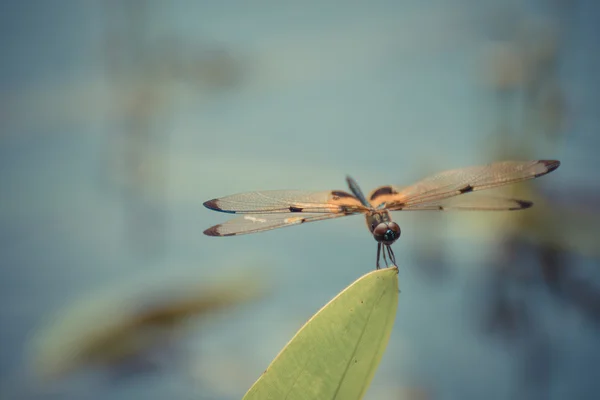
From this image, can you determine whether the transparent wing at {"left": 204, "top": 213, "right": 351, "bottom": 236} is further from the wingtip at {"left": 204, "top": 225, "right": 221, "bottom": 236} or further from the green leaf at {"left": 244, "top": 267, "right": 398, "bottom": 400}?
the green leaf at {"left": 244, "top": 267, "right": 398, "bottom": 400}

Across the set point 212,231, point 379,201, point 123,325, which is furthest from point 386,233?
point 123,325

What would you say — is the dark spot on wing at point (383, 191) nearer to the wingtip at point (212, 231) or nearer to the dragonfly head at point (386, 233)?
the dragonfly head at point (386, 233)

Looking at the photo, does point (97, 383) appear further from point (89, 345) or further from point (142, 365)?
point (89, 345)

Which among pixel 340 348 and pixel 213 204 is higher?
pixel 213 204

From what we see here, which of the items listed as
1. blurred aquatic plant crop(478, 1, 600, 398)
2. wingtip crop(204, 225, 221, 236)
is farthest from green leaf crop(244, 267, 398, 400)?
blurred aquatic plant crop(478, 1, 600, 398)

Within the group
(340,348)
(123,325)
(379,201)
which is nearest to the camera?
(340,348)

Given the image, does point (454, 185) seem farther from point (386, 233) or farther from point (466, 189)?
point (386, 233)

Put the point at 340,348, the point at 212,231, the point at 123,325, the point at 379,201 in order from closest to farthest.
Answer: the point at 340,348
the point at 212,231
the point at 379,201
the point at 123,325
